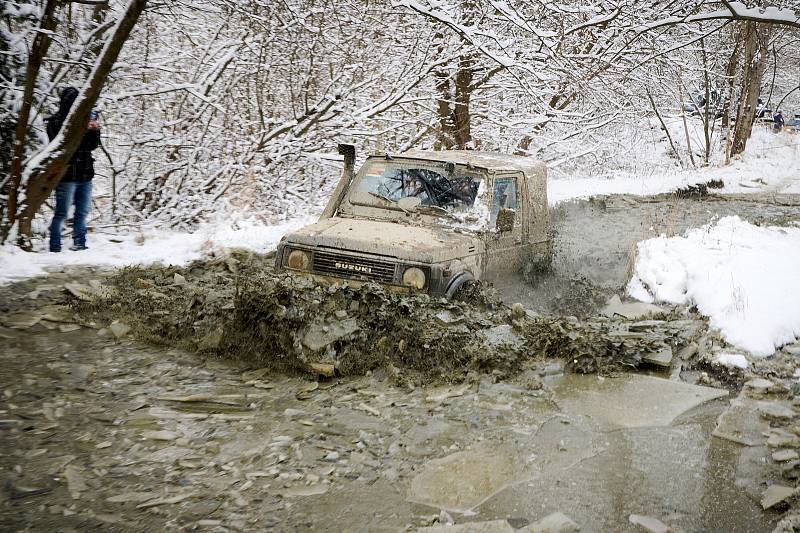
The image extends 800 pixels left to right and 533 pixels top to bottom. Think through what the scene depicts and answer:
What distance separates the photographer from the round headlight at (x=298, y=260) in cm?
594

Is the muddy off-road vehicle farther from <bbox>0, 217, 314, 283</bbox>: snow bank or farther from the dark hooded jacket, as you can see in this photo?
the dark hooded jacket

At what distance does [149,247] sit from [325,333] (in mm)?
4664

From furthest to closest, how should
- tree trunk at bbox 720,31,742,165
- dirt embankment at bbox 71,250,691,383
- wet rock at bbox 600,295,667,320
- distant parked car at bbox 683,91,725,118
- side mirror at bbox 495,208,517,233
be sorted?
distant parked car at bbox 683,91,725,118, tree trunk at bbox 720,31,742,165, wet rock at bbox 600,295,667,320, side mirror at bbox 495,208,517,233, dirt embankment at bbox 71,250,691,383

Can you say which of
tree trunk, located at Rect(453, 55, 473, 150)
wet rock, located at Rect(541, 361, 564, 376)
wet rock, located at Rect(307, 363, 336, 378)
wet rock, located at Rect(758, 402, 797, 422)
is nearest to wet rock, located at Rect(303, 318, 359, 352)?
wet rock, located at Rect(307, 363, 336, 378)

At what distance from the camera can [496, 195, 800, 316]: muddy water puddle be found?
25.2ft

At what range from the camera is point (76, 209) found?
8586 mm

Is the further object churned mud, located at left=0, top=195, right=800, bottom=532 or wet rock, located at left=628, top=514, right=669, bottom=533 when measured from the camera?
churned mud, located at left=0, top=195, right=800, bottom=532

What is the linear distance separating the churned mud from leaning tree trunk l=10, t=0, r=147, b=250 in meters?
1.60

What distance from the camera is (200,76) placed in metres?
10.9

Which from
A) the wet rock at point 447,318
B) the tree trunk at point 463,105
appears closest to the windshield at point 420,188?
the wet rock at point 447,318

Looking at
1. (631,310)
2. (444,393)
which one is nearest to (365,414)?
(444,393)

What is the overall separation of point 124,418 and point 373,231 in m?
2.65

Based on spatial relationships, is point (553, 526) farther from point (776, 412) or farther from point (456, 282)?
point (456, 282)

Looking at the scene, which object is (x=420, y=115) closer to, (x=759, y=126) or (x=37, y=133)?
(x=37, y=133)
